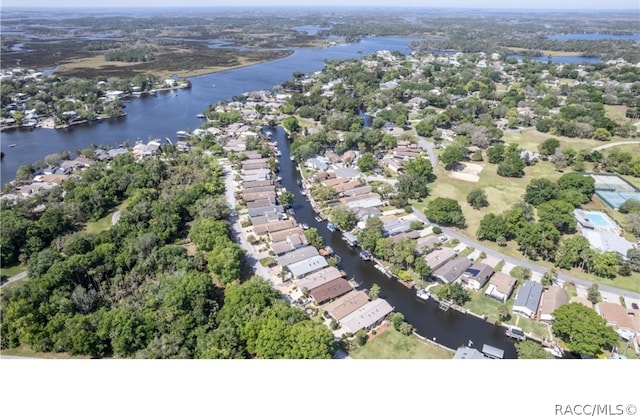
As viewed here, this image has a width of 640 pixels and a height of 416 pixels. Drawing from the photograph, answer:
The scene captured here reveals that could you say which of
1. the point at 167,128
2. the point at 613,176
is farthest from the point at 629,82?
the point at 167,128

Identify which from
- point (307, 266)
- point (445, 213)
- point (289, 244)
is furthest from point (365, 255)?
point (445, 213)

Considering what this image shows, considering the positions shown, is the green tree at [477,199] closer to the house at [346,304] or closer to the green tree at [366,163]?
the green tree at [366,163]

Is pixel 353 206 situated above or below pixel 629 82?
below

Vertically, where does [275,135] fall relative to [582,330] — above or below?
above

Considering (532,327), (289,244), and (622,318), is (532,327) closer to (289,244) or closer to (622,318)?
(622,318)

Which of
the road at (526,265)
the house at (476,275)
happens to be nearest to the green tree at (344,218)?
the road at (526,265)

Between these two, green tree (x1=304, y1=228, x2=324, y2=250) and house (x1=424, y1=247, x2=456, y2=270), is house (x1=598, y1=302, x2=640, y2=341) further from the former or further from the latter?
green tree (x1=304, y1=228, x2=324, y2=250)
